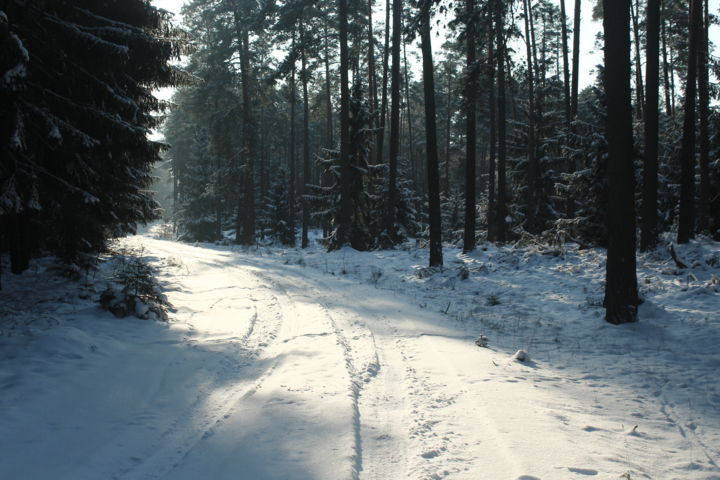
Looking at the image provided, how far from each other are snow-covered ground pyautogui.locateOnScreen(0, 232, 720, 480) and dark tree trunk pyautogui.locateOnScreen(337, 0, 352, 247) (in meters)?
9.36

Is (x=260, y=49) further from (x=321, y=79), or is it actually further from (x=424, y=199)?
(x=424, y=199)

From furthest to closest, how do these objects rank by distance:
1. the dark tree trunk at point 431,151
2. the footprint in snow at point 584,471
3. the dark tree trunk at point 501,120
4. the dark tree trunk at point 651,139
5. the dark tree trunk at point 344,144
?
the dark tree trunk at point 344,144
the dark tree trunk at point 501,120
the dark tree trunk at point 431,151
the dark tree trunk at point 651,139
the footprint in snow at point 584,471

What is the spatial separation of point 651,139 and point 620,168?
5.66 meters

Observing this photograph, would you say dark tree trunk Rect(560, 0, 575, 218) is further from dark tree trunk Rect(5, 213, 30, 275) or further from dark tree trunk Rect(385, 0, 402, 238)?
dark tree trunk Rect(5, 213, 30, 275)

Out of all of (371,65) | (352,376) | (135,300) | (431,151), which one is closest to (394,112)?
(431,151)

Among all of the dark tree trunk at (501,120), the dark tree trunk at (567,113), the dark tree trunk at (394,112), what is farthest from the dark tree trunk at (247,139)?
the dark tree trunk at (567,113)

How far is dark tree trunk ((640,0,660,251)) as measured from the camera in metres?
11.2

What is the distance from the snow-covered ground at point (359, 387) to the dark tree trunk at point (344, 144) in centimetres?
936

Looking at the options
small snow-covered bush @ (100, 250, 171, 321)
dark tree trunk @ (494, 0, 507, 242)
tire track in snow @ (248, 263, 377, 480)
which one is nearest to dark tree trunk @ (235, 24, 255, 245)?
dark tree trunk @ (494, 0, 507, 242)

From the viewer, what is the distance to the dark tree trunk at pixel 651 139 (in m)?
11.2

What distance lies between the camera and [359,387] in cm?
463

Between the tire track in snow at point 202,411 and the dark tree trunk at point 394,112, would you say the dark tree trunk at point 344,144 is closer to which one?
the dark tree trunk at point 394,112

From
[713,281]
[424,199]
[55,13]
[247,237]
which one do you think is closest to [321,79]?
[424,199]

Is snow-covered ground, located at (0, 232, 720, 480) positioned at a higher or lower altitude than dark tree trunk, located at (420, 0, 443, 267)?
lower
